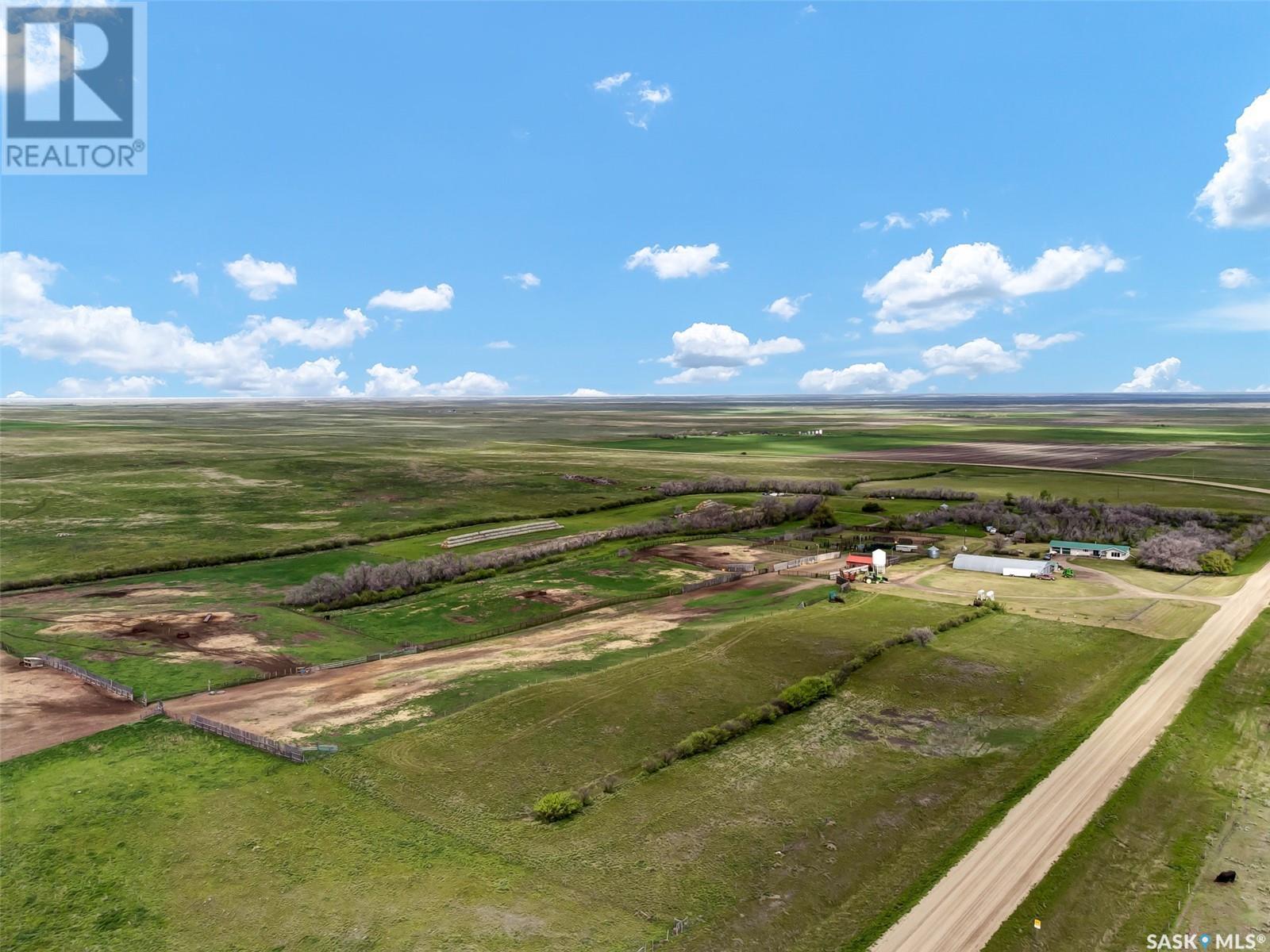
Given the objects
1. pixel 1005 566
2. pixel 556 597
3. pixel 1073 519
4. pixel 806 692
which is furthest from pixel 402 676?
pixel 1073 519

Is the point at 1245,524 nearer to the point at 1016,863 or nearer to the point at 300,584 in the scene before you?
the point at 1016,863

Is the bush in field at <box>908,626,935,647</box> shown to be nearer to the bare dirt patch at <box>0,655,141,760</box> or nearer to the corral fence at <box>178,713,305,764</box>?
the corral fence at <box>178,713,305,764</box>

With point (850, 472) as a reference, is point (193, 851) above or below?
below

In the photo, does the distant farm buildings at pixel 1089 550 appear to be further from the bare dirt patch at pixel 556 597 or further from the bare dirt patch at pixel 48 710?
the bare dirt patch at pixel 48 710

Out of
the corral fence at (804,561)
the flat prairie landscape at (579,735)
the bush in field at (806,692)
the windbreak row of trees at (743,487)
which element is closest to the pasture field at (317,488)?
the flat prairie landscape at (579,735)

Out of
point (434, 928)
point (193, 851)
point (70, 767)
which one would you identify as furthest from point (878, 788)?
point (70, 767)

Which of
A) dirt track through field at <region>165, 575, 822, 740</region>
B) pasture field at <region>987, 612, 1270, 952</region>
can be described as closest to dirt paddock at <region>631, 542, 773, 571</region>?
dirt track through field at <region>165, 575, 822, 740</region>

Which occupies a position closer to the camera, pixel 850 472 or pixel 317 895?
pixel 317 895

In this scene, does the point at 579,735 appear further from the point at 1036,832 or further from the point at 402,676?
the point at 1036,832
